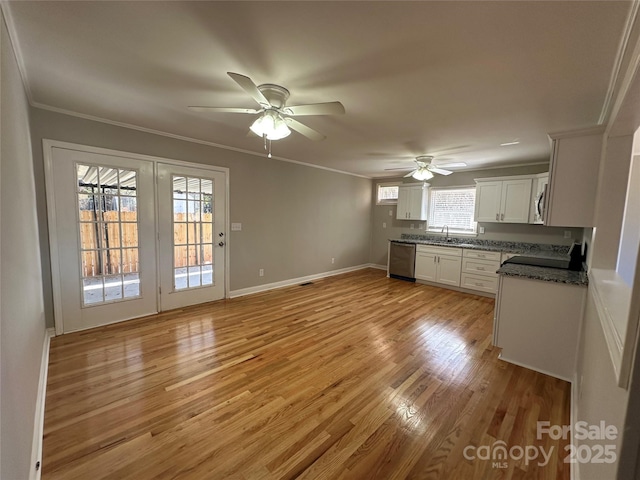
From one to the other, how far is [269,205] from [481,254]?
394cm

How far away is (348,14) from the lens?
4.42 feet

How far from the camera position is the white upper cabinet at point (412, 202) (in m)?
5.88

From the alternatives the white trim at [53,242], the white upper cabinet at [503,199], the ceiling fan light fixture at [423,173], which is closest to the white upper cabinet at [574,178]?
the ceiling fan light fixture at [423,173]

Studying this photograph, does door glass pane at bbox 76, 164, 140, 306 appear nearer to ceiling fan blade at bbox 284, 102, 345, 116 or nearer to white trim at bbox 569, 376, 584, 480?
ceiling fan blade at bbox 284, 102, 345, 116

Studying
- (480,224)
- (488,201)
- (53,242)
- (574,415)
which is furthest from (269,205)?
(574,415)

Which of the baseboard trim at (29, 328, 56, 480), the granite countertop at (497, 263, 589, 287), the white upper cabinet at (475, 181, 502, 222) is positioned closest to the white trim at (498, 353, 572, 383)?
the granite countertop at (497, 263, 589, 287)

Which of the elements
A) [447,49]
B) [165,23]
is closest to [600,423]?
[447,49]

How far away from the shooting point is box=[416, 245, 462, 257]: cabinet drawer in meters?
5.00

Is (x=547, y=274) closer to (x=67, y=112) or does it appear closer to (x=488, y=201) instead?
(x=488, y=201)

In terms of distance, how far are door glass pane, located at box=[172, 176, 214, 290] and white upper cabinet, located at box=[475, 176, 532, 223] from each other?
4.79m

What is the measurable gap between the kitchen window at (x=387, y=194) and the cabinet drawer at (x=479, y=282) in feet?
8.37

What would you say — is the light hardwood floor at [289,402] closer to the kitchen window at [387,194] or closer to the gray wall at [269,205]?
the gray wall at [269,205]

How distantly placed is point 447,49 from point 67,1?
208 cm

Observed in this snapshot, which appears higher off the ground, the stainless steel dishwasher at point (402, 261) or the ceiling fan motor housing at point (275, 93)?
the ceiling fan motor housing at point (275, 93)
